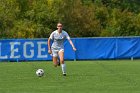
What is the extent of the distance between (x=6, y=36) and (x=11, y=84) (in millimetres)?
29675

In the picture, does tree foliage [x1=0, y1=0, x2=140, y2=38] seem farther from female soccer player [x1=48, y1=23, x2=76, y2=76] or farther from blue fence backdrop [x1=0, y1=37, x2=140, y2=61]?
female soccer player [x1=48, y1=23, x2=76, y2=76]

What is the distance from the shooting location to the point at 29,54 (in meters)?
33.8

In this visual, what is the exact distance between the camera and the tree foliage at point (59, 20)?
48.1 metres

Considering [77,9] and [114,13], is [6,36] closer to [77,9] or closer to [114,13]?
[77,9]

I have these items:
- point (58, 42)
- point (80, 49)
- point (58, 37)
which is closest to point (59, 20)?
point (80, 49)

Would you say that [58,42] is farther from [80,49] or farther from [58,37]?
[80,49]

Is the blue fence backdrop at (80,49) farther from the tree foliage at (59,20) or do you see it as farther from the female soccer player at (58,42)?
the female soccer player at (58,42)

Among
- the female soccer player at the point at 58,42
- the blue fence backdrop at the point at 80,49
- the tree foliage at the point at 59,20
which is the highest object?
the tree foliage at the point at 59,20

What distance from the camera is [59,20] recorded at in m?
51.2

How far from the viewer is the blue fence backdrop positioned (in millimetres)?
33688

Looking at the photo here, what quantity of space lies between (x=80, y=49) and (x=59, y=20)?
16.9 metres

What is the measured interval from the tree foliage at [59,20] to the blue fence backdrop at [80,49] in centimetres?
1176

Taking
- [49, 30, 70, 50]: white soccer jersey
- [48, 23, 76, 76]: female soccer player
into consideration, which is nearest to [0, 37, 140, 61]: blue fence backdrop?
[48, 23, 76, 76]: female soccer player

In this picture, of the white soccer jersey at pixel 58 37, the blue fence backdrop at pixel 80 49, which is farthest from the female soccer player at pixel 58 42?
the blue fence backdrop at pixel 80 49
